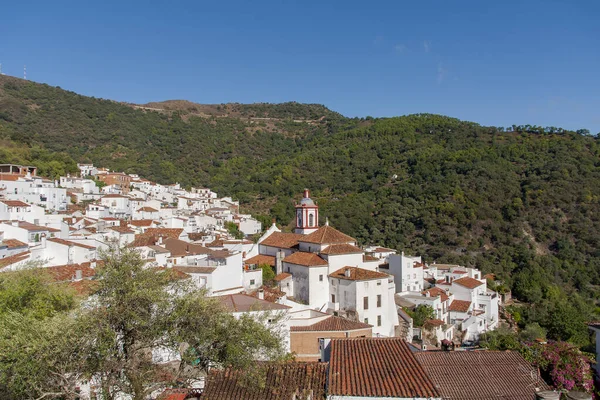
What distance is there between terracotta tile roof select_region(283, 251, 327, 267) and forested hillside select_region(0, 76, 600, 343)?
24.2 metres

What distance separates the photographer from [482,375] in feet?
44.7

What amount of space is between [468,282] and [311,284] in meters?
21.3

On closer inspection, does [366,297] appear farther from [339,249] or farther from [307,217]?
[307,217]

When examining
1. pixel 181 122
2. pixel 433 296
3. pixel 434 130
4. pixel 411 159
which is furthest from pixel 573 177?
pixel 181 122

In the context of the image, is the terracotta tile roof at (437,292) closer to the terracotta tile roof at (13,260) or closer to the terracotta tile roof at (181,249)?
the terracotta tile roof at (181,249)

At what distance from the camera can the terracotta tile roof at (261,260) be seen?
1373 inches

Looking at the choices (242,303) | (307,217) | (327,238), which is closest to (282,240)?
(307,217)

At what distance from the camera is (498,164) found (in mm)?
80625

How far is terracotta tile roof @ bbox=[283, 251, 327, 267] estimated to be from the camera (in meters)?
29.7

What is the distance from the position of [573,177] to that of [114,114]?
4115 inches

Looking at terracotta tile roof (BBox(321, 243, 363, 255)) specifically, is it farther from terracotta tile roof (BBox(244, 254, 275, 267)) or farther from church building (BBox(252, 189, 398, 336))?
terracotta tile roof (BBox(244, 254, 275, 267))

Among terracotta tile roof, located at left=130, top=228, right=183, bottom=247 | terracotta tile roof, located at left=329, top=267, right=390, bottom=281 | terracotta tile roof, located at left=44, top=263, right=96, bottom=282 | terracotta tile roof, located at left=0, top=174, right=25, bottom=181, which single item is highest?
terracotta tile roof, located at left=0, top=174, right=25, bottom=181

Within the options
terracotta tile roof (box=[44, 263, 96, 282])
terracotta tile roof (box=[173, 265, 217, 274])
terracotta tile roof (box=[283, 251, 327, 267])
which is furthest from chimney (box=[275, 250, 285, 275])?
terracotta tile roof (box=[44, 263, 96, 282])

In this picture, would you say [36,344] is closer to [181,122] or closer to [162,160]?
[162,160]
